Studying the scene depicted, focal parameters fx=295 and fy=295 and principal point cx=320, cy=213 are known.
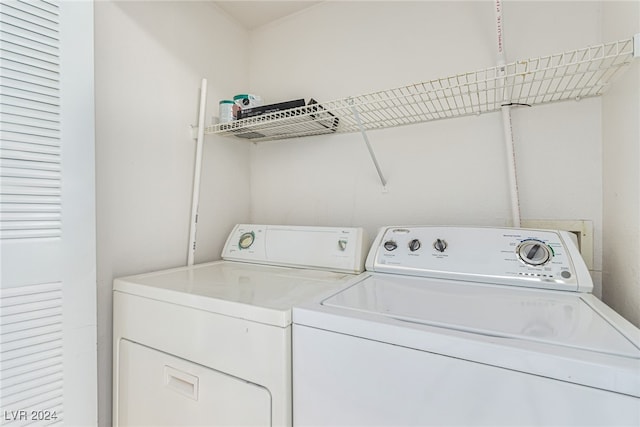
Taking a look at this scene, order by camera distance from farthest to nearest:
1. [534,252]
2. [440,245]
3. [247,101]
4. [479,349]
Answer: [247,101], [440,245], [534,252], [479,349]

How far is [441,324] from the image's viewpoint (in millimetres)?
647

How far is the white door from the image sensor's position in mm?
826

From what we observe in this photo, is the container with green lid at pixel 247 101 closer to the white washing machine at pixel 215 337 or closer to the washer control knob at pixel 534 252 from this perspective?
the white washing machine at pixel 215 337

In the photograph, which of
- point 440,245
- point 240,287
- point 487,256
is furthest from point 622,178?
point 240,287

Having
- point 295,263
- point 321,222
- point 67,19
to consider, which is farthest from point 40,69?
point 321,222

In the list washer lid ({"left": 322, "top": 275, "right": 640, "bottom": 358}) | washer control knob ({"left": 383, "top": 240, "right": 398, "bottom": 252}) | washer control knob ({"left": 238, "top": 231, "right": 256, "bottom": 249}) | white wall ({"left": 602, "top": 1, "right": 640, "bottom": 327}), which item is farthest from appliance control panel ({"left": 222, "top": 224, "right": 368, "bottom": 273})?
white wall ({"left": 602, "top": 1, "right": 640, "bottom": 327})

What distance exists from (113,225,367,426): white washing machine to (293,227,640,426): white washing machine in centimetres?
8

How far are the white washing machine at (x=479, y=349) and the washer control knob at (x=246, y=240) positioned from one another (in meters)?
0.68

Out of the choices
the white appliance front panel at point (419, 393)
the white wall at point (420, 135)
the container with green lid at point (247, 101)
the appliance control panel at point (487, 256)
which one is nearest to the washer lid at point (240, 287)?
the white appliance front panel at point (419, 393)

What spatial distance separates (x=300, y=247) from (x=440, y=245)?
0.60 m

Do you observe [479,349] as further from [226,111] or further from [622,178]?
[226,111]

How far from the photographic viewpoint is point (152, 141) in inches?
51.5

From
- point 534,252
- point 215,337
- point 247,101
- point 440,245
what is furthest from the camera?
point 247,101

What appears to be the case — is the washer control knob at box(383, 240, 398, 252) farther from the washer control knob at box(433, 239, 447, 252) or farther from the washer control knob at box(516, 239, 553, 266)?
the washer control knob at box(516, 239, 553, 266)
